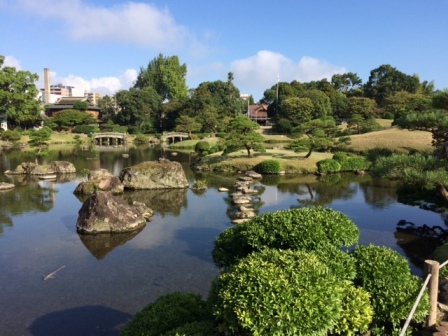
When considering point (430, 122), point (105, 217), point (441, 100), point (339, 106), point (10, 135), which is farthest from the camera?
point (339, 106)

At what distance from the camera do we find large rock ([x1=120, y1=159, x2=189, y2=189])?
27.1m

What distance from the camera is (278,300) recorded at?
4844 mm

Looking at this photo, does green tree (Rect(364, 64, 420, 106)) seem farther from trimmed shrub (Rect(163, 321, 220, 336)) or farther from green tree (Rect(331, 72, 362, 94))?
trimmed shrub (Rect(163, 321, 220, 336))

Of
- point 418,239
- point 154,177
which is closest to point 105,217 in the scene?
point 154,177

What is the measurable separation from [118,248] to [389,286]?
11702mm

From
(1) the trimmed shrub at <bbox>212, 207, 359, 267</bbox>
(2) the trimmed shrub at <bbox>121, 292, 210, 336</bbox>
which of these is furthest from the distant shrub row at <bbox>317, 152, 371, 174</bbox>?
(2) the trimmed shrub at <bbox>121, 292, 210, 336</bbox>

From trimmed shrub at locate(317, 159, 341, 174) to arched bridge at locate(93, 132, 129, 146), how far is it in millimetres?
48902

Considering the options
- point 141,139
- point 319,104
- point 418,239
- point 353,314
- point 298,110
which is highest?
point 319,104

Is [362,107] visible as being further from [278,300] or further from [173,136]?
[278,300]

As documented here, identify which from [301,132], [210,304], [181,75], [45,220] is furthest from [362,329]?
[181,75]

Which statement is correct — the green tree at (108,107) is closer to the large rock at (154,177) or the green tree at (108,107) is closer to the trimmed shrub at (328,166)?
the large rock at (154,177)

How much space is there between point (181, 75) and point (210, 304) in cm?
9711

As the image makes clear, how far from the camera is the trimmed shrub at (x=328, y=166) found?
34.4 metres

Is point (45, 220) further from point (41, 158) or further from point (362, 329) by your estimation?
point (41, 158)
